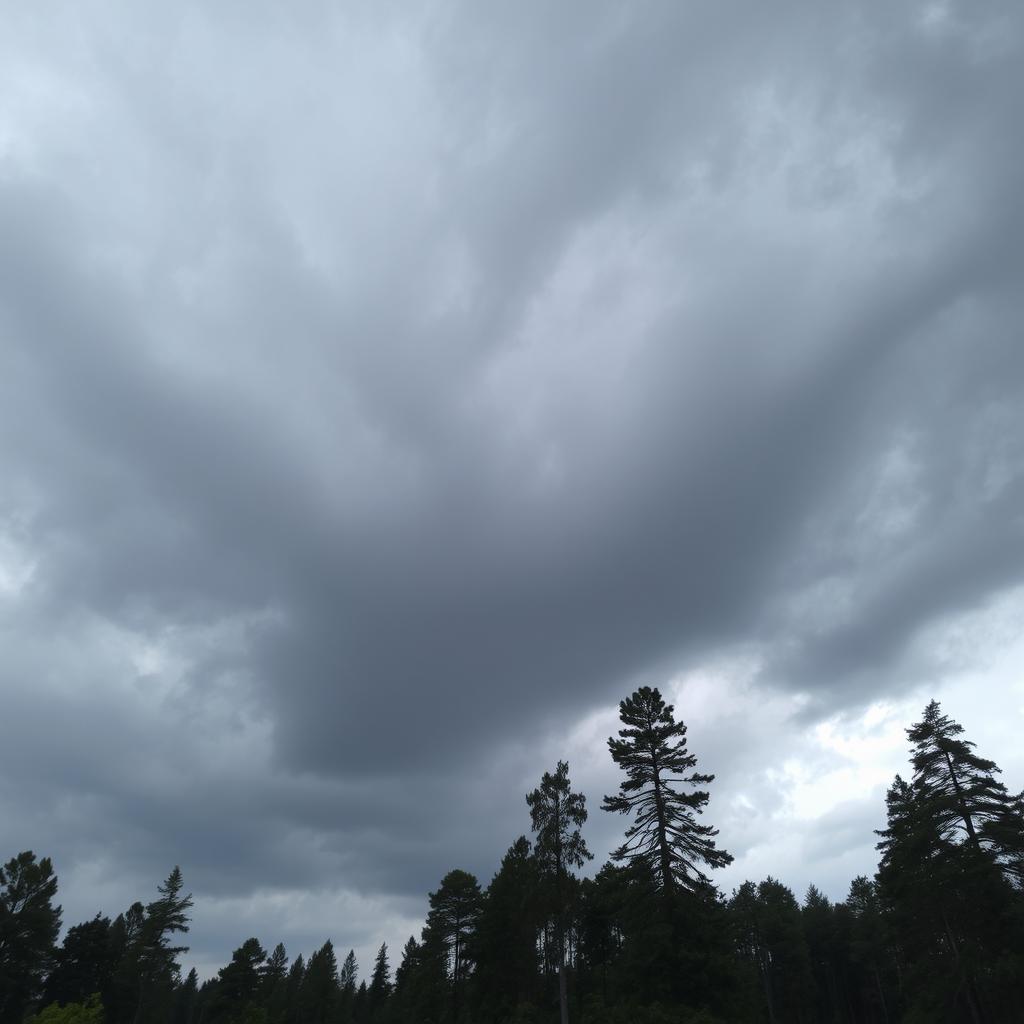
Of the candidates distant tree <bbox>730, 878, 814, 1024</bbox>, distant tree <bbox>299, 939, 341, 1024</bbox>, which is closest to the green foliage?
distant tree <bbox>299, 939, 341, 1024</bbox>

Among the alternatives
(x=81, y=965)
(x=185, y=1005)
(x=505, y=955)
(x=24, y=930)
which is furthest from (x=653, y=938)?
(x=185, y=1005)

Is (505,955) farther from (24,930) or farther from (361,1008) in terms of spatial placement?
(361,1008)

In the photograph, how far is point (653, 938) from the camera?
129 ft

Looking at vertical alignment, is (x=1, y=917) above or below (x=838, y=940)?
below

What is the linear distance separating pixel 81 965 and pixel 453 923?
137 feet

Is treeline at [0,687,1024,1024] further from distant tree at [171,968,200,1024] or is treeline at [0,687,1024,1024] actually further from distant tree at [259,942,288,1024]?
distant tree at [171,968,200,1024]

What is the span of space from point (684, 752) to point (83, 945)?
75.4 m

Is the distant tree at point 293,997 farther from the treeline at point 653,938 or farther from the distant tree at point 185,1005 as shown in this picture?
the distant tree at point 185,1005

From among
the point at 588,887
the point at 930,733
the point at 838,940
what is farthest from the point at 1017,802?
the point at 838,940

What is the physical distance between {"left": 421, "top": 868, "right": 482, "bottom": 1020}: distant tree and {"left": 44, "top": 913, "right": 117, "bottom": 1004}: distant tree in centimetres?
3670

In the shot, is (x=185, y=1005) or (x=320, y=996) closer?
(x=320, y=996)

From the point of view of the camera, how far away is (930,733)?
4666 cm

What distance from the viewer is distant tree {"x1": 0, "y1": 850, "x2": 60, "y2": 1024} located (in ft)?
199

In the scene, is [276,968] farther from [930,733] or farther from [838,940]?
[930,733]
